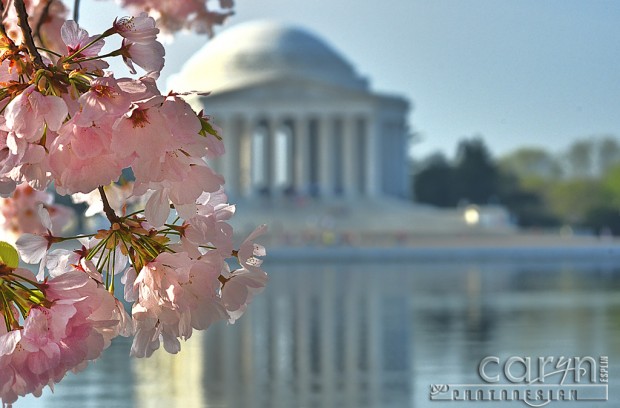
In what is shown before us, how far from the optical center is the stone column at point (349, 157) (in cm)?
9644

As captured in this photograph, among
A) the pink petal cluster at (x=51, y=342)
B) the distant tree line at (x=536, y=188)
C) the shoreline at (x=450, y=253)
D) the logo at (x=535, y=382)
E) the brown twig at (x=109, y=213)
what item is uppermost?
the distant tree line at (x=536, y=188)

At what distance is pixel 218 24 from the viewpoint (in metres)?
5.88

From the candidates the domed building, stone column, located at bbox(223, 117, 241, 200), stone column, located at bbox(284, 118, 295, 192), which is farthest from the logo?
stone column, located at bbox(284, 118, 295, 192)

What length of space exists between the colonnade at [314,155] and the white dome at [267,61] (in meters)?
3.08

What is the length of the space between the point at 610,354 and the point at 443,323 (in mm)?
5938

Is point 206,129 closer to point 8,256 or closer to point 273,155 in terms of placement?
point 8,256

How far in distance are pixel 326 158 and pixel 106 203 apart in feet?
309

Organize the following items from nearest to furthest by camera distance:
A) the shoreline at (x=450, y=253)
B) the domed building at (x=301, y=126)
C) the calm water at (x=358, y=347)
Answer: the calm water at (x=358, y=347) → the shoreline at (x=450, y=253) → the domed building at (x=301, y=126)

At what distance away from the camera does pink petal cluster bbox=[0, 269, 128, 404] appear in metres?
2.71

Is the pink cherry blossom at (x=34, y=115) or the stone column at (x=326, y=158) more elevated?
the stone column at (x=326, y=158)

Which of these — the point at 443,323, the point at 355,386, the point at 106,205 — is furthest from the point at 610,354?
the point at 106,205

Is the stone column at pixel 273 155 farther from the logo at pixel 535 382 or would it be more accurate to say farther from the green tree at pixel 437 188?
the logo at pixel 535 382

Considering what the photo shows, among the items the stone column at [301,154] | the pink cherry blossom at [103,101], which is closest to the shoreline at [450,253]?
the stone column at [301,154]

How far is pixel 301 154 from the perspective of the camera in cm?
9806
